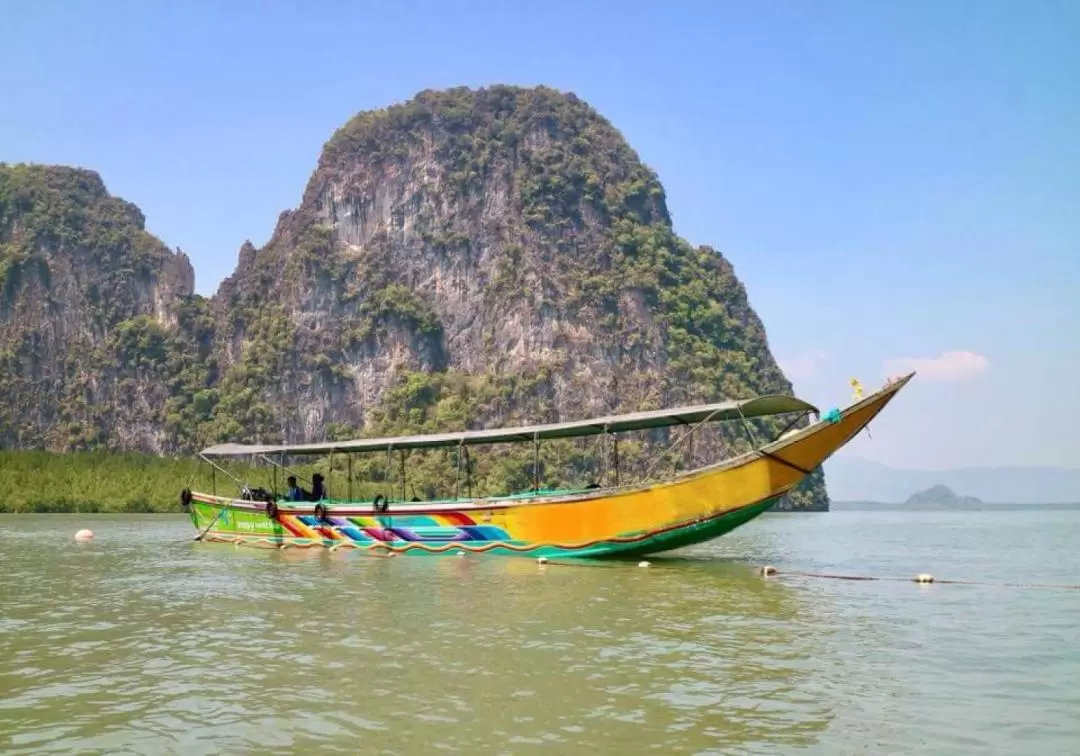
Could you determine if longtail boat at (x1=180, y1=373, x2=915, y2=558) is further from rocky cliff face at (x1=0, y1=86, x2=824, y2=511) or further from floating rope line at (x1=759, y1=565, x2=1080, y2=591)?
rocky cliff face at (x1=0, y1=86, x2=824, y2=511)

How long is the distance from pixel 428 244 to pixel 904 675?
380 feet

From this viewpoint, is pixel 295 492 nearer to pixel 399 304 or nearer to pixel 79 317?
pixel 399 304

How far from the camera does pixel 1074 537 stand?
37.5 m

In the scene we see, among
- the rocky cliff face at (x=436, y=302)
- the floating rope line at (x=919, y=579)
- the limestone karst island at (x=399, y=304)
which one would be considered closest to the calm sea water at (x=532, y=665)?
the floating rope line at (x=919, y=579)

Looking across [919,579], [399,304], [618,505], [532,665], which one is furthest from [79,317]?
[532,665]

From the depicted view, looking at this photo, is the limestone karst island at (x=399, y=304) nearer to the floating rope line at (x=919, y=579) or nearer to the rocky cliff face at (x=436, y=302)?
the rocky cliff face at (x=436, y=302)

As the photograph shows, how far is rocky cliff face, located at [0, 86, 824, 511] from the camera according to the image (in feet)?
362

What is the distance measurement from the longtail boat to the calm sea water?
1.78 meters

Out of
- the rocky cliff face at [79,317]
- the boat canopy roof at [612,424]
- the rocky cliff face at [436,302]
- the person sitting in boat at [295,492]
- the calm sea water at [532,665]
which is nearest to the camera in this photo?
the calm sea water at [532,665]

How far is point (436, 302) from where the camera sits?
394ft

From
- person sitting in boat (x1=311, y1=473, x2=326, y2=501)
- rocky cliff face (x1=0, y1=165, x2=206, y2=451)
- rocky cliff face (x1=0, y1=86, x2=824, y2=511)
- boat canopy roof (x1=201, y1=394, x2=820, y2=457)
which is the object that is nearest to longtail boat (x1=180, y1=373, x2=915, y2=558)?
boat canopy roof (x1=201, y1=394, x2=820, y2=457)

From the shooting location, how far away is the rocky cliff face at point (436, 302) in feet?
362

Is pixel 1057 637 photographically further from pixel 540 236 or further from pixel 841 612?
pixel 540 236

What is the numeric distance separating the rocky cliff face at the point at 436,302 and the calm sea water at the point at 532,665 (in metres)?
89.0
